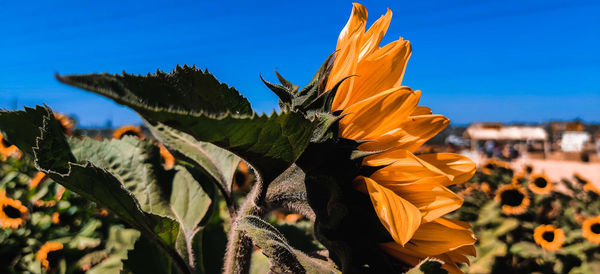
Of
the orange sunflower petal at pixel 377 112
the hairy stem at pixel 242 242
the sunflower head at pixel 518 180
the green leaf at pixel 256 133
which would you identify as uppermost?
the sunflower head at pixel 518 180

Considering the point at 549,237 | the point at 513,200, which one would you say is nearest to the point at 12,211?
the point at 549,237

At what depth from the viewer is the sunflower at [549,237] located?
3.76m

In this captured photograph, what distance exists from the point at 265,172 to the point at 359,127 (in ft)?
0.41

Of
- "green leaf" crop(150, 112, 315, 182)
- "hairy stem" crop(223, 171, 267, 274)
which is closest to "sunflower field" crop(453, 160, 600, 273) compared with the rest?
"hairy stem" crop(223, 171, 267, 274)

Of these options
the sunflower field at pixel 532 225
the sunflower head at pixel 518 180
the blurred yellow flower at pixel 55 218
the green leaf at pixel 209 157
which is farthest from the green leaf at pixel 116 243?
the sunflower head at pixel 518 180

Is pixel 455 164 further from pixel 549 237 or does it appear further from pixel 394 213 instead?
pixel 549 237

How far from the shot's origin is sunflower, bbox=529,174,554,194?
456 cm

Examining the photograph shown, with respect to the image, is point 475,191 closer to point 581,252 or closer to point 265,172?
point 581,252

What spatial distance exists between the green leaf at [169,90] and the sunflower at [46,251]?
1141 millimetres

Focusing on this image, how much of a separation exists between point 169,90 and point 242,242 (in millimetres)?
253

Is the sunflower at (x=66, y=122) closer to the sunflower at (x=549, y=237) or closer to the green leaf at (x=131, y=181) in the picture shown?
the green leaf at (x=131, y=181)

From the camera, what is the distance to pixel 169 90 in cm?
41

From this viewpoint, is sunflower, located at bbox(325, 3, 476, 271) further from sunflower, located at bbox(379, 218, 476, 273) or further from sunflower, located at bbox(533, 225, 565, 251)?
sunflower, located at bbox(533, 225, 565, 251)

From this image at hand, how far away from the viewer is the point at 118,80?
1.19ft
